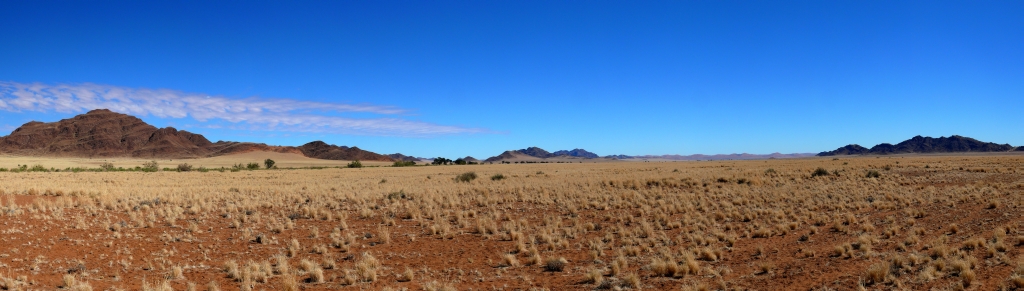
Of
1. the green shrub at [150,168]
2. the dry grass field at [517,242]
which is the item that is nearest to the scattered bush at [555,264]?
the dry grass field at [517,242]

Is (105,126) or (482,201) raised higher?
(105,126)

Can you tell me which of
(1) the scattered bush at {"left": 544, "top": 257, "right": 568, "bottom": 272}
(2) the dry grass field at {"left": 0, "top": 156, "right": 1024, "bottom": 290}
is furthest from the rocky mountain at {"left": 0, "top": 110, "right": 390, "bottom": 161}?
(1) the scattered bush at {"left": 544, "top": 257, "right": 568, "bottom": 272}

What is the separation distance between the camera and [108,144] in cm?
17512

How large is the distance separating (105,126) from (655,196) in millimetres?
229025

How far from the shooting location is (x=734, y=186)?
87.0 ft

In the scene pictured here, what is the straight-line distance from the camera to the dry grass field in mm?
8654

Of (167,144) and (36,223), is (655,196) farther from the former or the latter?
(167,144)

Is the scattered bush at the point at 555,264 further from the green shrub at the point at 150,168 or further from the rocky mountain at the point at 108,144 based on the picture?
the rocky mountain at the point at 108,144

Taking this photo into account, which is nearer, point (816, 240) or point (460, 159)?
point (816, 240)

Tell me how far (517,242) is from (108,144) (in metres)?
210

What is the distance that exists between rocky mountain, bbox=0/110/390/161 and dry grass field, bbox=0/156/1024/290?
6900 inches

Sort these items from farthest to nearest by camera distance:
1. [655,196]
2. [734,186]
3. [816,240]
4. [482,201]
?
[734,186] → [655,196] → [482,201] → [816,240]

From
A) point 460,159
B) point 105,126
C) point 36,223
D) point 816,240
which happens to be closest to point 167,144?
point 105,126

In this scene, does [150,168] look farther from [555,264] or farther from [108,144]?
[108,144]
